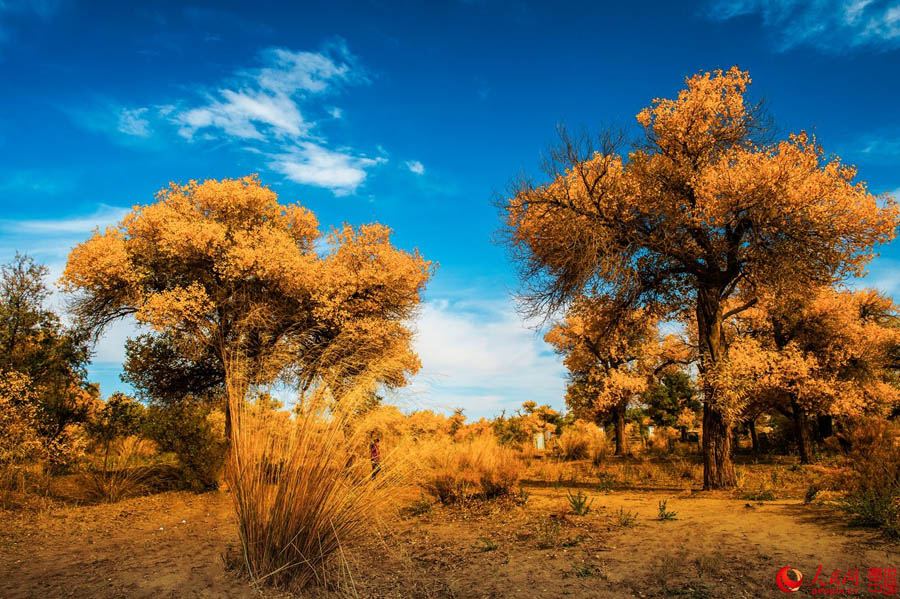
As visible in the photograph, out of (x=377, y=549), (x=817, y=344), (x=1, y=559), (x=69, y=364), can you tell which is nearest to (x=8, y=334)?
(x=69, y=364)

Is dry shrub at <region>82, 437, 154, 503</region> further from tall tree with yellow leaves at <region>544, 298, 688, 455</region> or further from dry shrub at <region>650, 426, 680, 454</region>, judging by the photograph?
dry shrub at <region>650, 426, 680, 454</region>

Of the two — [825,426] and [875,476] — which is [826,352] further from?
[875,476]

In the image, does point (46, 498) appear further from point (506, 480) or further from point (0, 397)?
point (506, 480)

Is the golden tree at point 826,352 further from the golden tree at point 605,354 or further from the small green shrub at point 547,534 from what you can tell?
the small green shrub at point 547,534

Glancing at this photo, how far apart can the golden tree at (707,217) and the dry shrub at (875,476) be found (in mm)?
4120

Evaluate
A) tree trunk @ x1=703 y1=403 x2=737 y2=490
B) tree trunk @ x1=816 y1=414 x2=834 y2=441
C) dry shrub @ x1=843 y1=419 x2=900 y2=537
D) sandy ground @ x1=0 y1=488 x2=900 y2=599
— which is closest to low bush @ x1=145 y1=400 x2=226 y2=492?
sandy ground @ x1=0 y1=488 x2=900 y2=599

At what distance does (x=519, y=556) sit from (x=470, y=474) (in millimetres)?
4052

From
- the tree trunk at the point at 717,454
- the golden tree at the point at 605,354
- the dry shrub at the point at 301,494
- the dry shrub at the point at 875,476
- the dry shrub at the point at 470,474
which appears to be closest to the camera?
the dry shrub at the point at 301,494

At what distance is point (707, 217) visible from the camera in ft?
37.4

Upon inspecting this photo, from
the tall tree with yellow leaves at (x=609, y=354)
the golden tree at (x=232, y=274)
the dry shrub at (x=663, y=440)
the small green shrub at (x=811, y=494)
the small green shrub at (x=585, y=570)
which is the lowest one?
the dry shrub at (x=663, y=440)

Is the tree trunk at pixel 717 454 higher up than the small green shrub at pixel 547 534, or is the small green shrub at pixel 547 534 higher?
the tree trunk at pixel 717 454

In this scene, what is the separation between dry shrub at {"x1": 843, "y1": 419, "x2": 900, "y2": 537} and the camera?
223 inches

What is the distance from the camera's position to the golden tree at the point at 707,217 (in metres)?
10.8

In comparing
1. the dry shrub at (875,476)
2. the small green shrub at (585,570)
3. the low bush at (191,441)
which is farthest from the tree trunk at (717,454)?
the low bush at (191,441)
